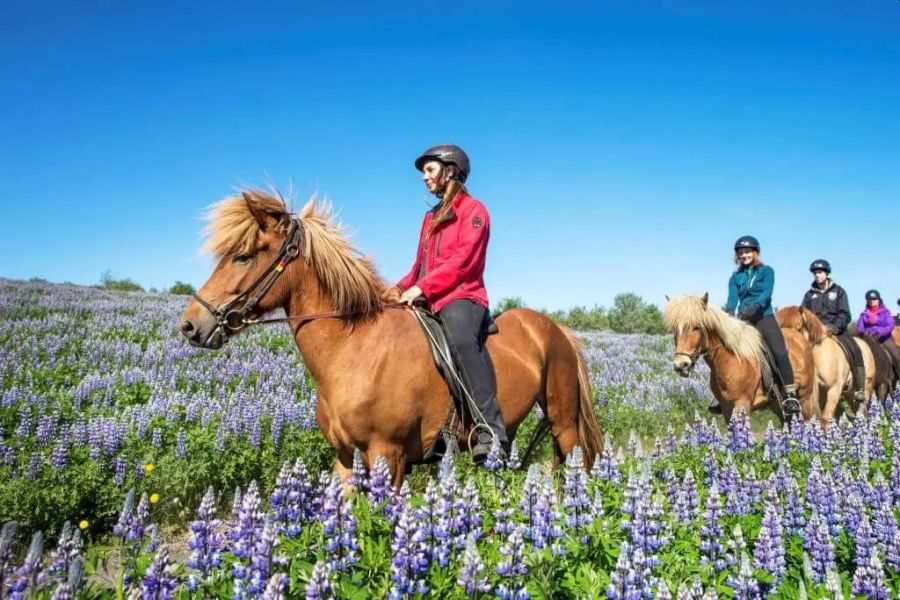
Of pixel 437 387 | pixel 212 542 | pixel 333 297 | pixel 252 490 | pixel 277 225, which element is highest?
pixel 277 225

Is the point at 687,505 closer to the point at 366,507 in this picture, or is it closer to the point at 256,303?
the point at 366,507

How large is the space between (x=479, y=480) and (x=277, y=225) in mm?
2502

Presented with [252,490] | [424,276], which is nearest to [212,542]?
[252,490]

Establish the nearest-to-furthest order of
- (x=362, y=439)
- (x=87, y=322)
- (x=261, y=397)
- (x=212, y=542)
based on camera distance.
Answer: (x=212, y=542)
(x=362, y=439)
(x=261, y=397)
(x=87, y=322)

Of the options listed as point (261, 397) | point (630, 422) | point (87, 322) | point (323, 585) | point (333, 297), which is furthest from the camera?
point (87, 322)

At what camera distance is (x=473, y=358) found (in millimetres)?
4676

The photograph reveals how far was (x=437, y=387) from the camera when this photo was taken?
4664 mm

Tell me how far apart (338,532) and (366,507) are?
0.41 meters

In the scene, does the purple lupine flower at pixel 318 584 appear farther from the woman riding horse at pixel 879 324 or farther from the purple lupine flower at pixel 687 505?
the woman riding horse at pixel 879 324

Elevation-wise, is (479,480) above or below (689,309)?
below

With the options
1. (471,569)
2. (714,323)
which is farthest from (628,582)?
(714,323)

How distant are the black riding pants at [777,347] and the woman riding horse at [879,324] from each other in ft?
23.0

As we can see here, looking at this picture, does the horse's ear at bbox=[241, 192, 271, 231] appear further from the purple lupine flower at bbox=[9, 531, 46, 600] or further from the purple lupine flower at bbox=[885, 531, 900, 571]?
the purple lupine flower at bbox=[885, 531, 900, 571]

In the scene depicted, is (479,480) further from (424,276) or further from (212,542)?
(424,276)
